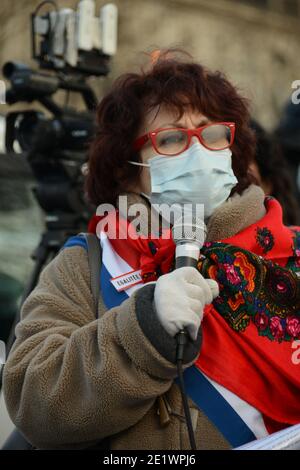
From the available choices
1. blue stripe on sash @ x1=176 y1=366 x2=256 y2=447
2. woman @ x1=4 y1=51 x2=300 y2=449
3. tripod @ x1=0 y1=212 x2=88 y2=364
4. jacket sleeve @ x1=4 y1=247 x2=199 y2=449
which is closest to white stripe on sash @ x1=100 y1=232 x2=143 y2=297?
woman @ x1=4 y1=51 x2=300 y2=449

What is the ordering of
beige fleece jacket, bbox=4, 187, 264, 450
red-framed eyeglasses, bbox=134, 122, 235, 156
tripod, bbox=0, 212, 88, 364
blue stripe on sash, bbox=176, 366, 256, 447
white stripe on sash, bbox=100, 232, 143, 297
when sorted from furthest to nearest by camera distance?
tripod, bbox=0, 212, 88, 364 < red-framed eyeglasses, bbox=134, 122, 235, 156 < white stripe on sash, bbox=100, 232, 143, 297 < blue stripe on sash, bbox=176, 366, 256, 447 < beige fleece jacket, bbox=4, 187, 264, 450

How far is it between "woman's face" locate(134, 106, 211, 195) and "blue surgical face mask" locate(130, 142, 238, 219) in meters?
0.05

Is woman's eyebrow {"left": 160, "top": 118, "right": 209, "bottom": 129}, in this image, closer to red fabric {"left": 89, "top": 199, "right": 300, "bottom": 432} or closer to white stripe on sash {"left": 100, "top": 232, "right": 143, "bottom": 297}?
white stripe on sash {"left": 100, "top": 232, "right": 143, "bottom": 297}

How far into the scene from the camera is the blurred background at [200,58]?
3832 millimetres

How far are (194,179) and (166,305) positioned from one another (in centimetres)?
54

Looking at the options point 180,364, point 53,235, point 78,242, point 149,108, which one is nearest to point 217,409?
point 180,364

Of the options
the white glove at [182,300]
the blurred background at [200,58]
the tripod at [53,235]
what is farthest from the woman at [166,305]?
the blurred background at [200,58]

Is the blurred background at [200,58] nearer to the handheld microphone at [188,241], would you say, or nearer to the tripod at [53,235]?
the tripod at [53,235]

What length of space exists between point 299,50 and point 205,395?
1149 centimetres

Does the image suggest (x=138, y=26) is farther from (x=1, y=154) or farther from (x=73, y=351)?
(x=73, y=351)

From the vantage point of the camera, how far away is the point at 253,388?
6.18ft

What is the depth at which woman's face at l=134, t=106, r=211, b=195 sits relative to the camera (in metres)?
2.16

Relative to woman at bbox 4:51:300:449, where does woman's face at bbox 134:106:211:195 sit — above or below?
above
